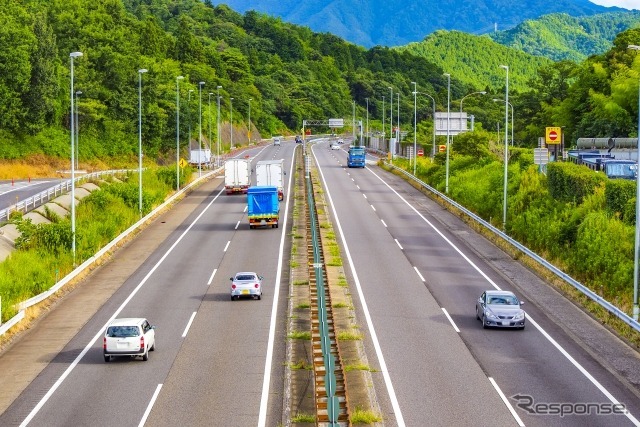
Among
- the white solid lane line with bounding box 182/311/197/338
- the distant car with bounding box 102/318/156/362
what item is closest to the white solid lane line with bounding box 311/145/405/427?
the white solid lane line with bounding box 182/311/197/338

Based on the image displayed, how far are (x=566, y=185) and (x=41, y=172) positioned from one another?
206ft

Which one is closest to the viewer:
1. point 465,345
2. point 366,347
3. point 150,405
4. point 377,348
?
point 150,405

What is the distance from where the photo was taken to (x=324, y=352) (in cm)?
2922

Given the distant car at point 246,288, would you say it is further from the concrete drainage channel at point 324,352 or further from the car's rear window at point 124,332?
the car's rear window at point 124,332

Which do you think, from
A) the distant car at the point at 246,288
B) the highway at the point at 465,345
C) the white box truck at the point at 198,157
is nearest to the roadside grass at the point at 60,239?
the distant car at the point at 246,288

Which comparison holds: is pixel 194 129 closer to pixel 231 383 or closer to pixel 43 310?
pixel 43 310

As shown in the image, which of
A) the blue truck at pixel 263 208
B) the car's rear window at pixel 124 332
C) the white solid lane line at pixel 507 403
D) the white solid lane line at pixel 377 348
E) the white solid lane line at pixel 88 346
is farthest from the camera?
the blue truck at pixel 263 208

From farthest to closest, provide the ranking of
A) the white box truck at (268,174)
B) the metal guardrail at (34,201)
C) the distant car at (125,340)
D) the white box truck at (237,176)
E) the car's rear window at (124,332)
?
the white box truck at (237,176) < the white box truck at (268,174) < the metal guardrail at (34,201) < the car's rear window at (124,332) < the distant car at (125,340)

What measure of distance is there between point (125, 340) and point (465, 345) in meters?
11.6

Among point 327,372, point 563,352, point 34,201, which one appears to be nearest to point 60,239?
point 34,201

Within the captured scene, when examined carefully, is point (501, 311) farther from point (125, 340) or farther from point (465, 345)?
point (125, 340)

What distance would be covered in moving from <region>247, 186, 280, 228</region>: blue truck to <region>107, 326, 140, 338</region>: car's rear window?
32.0 metres

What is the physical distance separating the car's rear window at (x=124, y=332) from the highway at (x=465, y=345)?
778 centimetres

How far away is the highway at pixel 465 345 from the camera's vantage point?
2608cm
